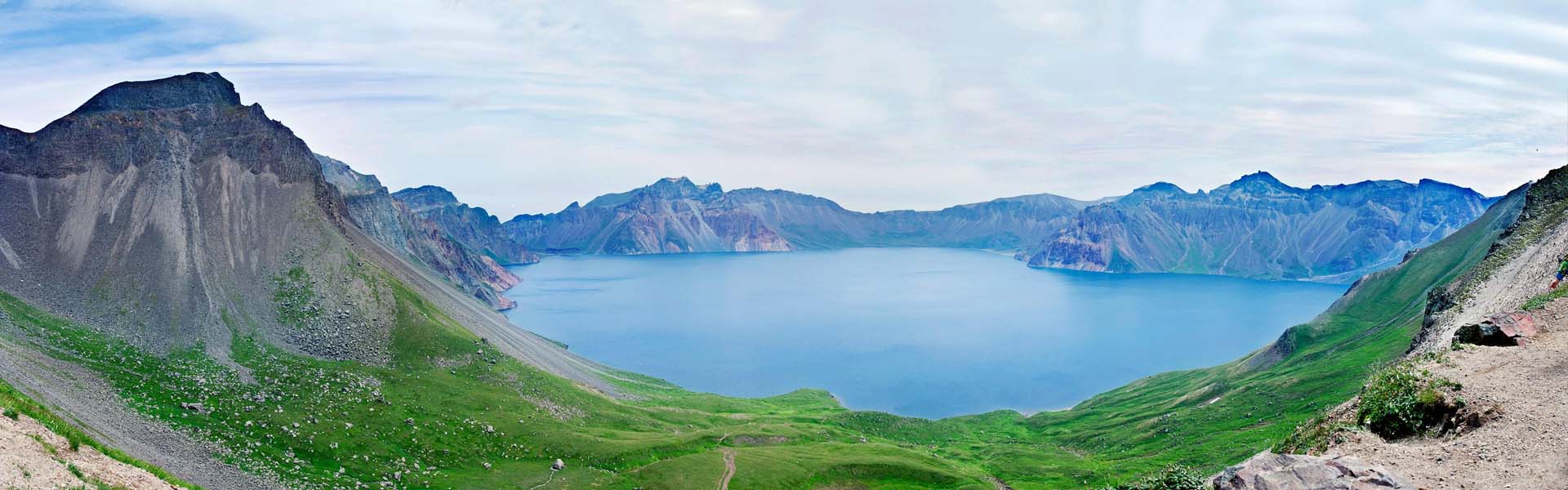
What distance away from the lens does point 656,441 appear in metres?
82.7

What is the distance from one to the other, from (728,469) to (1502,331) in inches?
2380

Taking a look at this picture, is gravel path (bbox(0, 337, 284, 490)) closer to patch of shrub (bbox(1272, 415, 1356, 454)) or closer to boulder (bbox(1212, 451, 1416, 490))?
boulder (bbox(1212, 451, 1416, 490))

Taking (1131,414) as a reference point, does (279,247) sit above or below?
above

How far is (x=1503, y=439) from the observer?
2423cm

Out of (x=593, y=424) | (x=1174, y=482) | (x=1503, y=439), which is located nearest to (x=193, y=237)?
(x=593, y=424)

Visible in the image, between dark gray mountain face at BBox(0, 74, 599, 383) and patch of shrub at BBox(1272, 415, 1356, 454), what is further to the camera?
dark gray mountain face at BBox(0, 74, 599, 383)

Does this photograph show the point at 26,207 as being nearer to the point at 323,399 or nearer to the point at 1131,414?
the point at 323,399

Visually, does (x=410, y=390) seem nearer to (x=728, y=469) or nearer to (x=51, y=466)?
(x=728, y=469)

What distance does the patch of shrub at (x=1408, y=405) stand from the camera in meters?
27.0

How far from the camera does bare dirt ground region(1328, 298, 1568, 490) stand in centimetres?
2242

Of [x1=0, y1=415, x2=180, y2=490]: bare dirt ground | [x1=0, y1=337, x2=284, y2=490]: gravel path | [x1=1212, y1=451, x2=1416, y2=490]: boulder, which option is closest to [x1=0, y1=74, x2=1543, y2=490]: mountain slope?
[x1=0, y1=337, x2=284, y2=490]: gravel path

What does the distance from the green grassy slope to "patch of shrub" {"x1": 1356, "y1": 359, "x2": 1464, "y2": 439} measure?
51152mm

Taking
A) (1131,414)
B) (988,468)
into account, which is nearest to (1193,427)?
(1131,414)

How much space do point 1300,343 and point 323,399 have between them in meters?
157
